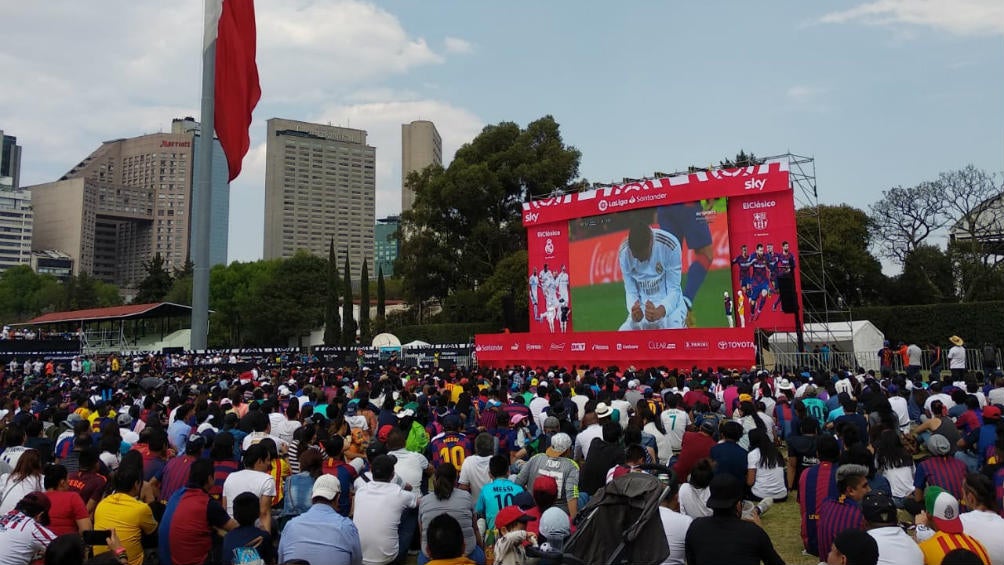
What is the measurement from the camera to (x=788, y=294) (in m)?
19.8

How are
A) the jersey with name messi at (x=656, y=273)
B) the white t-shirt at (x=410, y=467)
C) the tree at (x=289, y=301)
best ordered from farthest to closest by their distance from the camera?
the tree at (x=289, y=301)
the jersey with name messi at (x=656, y=273)
the white t-shirt at (x=410, y=467)

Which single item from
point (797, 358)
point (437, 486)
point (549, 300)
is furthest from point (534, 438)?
point (549, 300)

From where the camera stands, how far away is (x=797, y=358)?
67.3 ft

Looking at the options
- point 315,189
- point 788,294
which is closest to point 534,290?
point 788,294

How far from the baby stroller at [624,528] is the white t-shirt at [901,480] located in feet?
11.5

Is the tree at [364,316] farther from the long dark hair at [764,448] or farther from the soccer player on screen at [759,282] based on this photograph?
the long dark hair at [764,448]

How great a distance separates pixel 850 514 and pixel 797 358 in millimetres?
17224

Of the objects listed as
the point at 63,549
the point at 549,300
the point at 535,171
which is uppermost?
the point at 535,171

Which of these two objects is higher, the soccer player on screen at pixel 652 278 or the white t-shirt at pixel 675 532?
the soccer player on screen at pixel 652 278

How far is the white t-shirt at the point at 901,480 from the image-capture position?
614cm

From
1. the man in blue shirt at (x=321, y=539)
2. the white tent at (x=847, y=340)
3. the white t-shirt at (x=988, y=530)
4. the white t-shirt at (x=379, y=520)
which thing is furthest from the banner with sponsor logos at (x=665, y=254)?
the man in blue shirt at (x=321, y=539)

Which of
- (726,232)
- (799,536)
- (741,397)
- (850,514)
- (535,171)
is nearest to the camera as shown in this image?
(850,514)

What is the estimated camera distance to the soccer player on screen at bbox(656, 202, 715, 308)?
79.4 feet

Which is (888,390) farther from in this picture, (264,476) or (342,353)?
(342,353)
